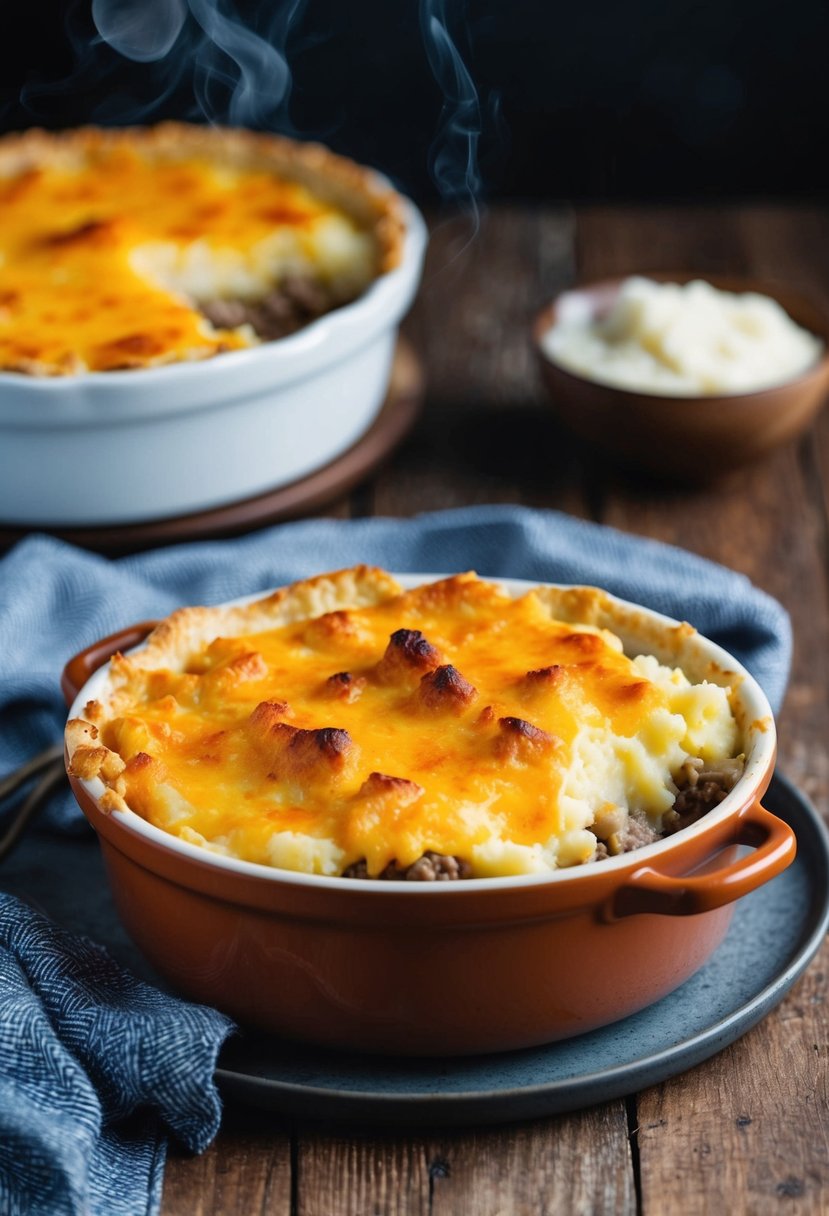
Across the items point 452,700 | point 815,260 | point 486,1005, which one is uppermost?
point 452,700

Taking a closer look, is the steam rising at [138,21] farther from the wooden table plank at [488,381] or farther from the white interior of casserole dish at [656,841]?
the white interior of casserole dish at [656,841]

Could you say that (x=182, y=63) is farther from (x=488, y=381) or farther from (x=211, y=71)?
(x=488, y=381)

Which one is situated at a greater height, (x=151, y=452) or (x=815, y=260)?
(x=151, y=452)

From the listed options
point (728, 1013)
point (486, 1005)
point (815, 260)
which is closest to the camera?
point (486, 1005)

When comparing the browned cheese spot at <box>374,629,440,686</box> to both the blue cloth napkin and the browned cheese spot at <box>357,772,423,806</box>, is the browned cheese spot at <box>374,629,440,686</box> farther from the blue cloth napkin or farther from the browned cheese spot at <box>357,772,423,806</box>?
the blue cloth napkin

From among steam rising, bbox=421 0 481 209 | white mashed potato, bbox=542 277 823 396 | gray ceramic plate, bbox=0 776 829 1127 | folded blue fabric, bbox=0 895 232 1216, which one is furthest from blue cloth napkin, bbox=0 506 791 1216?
steam rising, bbox=421 0 481 209

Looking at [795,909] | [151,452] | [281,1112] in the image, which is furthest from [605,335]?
[281,1112]

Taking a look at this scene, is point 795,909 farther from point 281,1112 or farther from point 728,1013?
point 281,1112

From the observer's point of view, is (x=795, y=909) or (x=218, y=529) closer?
(x=795, y=909)
